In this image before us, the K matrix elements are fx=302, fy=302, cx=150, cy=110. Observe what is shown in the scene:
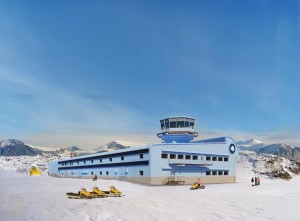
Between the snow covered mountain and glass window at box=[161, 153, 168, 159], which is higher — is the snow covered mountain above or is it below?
below

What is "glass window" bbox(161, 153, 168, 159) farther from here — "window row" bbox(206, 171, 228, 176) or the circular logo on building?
the circular logo on building

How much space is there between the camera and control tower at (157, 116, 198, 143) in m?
77.2

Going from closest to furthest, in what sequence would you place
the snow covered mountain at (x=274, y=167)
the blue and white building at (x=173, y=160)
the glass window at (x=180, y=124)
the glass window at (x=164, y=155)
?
the blue and white building at (x=173, y=160) < the glass window at (x=164, y=155) < the glass window at (x=180, y=124) < the snow covered mountain at (x=274, y=167)

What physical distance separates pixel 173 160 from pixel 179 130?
775 inches

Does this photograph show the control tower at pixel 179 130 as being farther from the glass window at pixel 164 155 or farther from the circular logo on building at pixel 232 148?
the glass window at pixel 164 155

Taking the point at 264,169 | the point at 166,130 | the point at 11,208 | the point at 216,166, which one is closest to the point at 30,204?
the point at 11,208

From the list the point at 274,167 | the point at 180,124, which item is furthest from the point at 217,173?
the point at 274,167

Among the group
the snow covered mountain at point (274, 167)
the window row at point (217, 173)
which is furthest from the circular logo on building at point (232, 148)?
the snow covered mountain at point (274, 167)

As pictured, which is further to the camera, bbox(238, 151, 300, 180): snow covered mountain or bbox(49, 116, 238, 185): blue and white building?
bbox(238, 151, 300, 180): snow covered mountain

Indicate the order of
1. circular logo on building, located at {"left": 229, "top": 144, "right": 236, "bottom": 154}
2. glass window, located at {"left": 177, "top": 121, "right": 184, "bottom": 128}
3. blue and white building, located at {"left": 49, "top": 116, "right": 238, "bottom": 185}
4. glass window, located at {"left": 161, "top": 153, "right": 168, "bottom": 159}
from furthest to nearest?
glass window, located at {"left": 177, "top": 121, "right": 184, "bottom": 128} → circular logo on building, located at {"left": 229, "top": 144, "right": 236, "bottom": 154} → glass window, located at {"left": 161, "top": 153, "right": 168, "bottom": 159} → blue and white building, located at {"left": 49, "top": 116, "right": 238, "bottom": 185}

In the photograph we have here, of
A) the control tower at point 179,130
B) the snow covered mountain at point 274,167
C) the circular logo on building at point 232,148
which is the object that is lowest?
the snow covered mountain at point 274,167

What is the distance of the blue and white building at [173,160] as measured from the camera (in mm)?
56812

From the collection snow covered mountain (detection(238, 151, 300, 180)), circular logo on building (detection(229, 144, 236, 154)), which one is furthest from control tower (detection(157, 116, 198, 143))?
snow covered mountain (detection(238, 151, 300, 180))

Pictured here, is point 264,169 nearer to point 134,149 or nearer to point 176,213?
point 134,149
